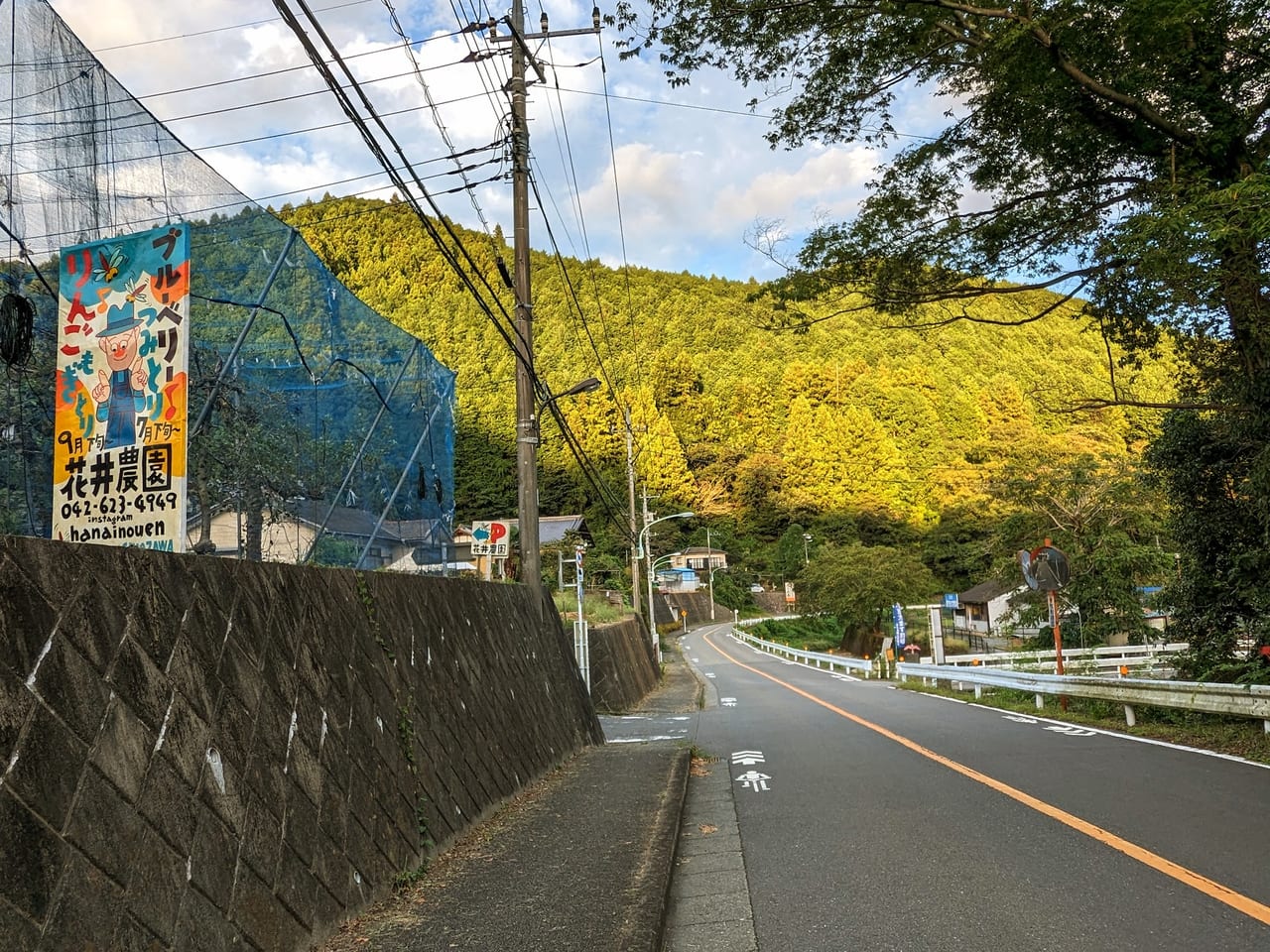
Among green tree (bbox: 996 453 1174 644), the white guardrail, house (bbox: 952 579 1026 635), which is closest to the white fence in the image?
green tree (bbox: 996 453 1174 644)

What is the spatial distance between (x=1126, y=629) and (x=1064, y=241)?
23022mm

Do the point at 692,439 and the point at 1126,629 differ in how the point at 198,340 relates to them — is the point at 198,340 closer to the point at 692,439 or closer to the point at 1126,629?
the point at 1126,629

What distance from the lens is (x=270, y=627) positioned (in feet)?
12.9

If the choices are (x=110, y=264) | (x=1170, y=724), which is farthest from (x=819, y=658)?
(x=110, y=264)

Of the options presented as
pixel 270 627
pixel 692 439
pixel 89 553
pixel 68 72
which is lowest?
pixel 270 627

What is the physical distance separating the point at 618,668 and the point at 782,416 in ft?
209

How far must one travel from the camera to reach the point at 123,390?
155 inches

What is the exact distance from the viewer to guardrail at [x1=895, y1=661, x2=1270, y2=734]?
9.73m

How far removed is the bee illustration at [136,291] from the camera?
154 inches

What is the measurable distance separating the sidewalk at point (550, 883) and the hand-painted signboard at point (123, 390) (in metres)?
1.94

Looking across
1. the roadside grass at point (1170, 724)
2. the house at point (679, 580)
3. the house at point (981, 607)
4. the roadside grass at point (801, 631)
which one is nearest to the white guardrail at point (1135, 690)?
the roadside grass at point (1170, 724)

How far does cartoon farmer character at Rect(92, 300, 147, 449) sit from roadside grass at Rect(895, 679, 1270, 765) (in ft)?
31.1

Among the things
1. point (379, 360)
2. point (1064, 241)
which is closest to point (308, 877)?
point (379, 360)

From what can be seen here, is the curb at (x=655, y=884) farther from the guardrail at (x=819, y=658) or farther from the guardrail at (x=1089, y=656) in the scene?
the guardrail at (x=819, y=658)
